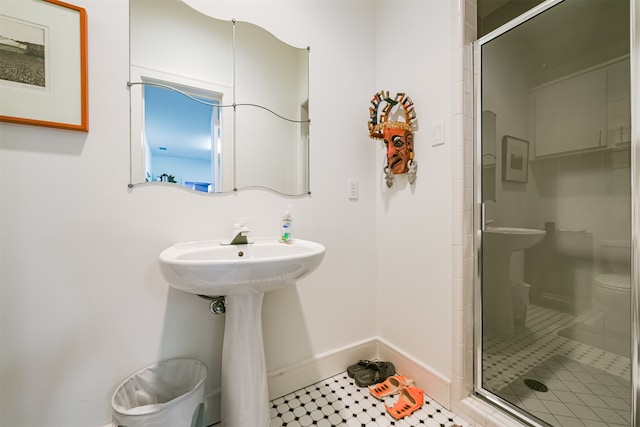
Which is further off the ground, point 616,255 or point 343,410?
point 616,255

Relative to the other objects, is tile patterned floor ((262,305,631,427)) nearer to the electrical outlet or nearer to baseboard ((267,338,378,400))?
baseboard ((267,338,378,400))

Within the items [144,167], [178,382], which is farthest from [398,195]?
[178,382]

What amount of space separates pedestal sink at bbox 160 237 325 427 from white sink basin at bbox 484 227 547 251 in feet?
2.53

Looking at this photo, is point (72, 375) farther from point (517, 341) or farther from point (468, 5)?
point (468, 5)

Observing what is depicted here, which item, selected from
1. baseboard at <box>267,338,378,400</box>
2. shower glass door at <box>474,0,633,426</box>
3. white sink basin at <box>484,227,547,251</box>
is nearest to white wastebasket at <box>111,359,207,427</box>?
baseboard at <box>267,338,378,400</box>

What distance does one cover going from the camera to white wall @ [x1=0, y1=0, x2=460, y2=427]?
86 centimetres

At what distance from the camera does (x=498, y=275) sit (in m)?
1.14

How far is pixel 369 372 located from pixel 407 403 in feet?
0.79

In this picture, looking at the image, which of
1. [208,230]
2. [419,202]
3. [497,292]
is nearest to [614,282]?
[497,292]

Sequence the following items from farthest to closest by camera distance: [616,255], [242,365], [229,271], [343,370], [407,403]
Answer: [343,370] < [407,403] < [242,365] < [616,255] < [229,271]

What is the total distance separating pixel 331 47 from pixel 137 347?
1.65 meters

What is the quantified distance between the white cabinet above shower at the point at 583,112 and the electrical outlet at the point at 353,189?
80 centimetres

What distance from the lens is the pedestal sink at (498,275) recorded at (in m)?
1.11

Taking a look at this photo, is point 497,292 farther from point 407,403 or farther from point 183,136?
point 183,136
